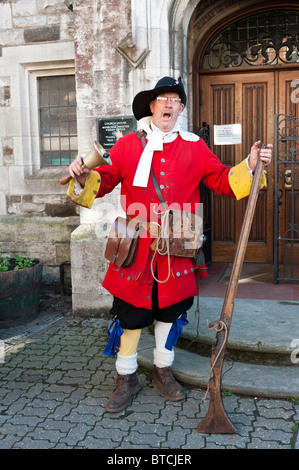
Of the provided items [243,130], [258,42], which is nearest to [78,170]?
[243,130]

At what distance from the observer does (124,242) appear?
10.2ft

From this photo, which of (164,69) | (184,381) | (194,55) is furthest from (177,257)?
(194,55)

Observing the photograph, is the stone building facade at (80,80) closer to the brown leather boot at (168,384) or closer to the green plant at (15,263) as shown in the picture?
the green plant at (15,263)

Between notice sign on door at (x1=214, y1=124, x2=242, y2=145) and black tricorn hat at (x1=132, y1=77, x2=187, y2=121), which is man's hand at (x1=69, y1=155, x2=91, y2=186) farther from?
notice sign on door at (x1=214, y1=124, x2=242, y2=145)

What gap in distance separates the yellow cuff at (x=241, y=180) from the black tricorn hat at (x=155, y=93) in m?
0.61

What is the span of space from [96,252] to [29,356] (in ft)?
4.11

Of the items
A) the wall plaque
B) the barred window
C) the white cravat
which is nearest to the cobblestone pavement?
the white cravat

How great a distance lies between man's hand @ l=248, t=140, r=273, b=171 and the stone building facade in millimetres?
2097

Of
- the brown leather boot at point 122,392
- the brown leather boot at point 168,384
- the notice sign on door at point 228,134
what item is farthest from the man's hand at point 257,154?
the notice sign on door at point 228,134

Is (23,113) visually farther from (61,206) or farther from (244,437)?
(244,437)

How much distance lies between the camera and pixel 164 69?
4.71 meters

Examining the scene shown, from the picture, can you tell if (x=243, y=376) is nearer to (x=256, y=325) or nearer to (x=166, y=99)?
(x=256, y=325)

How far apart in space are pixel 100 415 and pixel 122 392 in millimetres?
212

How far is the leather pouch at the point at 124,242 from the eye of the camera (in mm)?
3109
